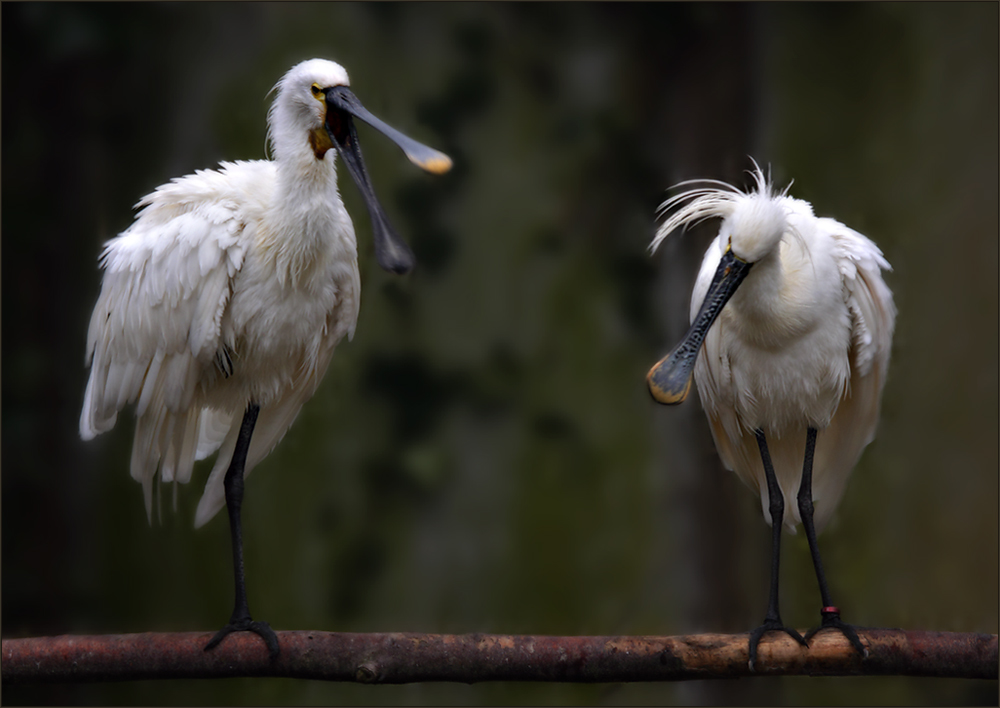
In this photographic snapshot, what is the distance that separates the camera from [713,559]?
2682 mm

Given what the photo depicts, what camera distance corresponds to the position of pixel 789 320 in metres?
1.87

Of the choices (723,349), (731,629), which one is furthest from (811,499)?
(731,629)

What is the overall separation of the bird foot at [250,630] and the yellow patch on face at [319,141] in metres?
0.87

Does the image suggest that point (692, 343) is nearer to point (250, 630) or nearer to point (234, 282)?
point (234, 282)

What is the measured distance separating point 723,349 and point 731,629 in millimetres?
1035

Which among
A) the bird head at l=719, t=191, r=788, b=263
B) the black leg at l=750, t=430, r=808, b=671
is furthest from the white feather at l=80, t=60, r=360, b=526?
the black leg at l=750, t=430, r=808, b=671

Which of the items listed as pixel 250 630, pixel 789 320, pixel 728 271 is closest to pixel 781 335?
pixel 789 320

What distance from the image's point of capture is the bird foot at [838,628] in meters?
1.75

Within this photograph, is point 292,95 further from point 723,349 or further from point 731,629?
point 731,629

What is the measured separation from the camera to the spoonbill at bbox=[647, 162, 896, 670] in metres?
1.78

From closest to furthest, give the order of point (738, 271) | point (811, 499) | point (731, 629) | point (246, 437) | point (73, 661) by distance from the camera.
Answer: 1. point (73, 661)
2. point (738, 271)
3. point (246, 437)
4. point (811, 499)
5. point (731, 629)

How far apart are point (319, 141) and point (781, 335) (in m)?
1.00

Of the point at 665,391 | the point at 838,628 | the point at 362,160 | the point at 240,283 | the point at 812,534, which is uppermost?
the point at 362,160

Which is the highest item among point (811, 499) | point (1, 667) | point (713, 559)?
point (811, 499)
